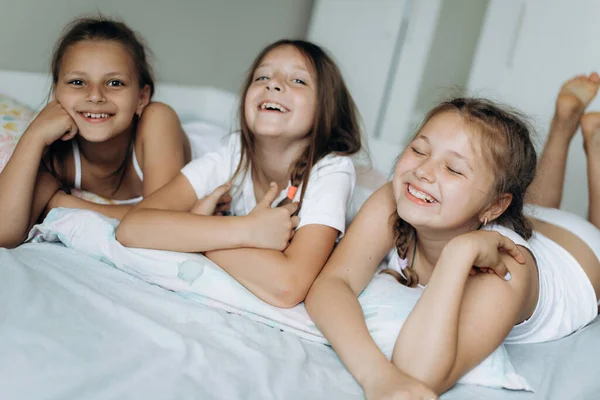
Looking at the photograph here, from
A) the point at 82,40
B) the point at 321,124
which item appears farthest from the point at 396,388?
the point at 82,40

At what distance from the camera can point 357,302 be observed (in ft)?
3.61

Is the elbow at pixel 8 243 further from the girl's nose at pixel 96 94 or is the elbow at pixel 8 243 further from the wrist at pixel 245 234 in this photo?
the wrist at pixel 245 234

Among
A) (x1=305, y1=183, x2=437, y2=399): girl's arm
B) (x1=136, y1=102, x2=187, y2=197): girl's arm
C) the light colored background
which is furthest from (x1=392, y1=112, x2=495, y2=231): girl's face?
the light colored background

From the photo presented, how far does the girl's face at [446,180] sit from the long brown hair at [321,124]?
0.99 feet

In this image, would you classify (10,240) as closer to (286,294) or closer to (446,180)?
(286,294)

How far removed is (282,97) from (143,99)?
0.41m

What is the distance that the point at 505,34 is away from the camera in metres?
2.62

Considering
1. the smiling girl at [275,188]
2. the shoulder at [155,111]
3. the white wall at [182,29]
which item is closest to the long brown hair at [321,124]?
the smiling girl at [275,188]

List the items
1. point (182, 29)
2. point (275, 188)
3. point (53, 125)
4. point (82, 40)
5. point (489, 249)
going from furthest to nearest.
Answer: point (182, 29), point (82, 40), point (53, 125), point (275, 188), point (489, 249)

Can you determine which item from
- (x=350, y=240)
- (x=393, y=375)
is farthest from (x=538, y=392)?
(x=350, y=240)

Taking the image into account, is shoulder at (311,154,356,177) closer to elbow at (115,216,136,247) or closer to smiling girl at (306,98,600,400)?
smiling girl at (306,98,600,400)

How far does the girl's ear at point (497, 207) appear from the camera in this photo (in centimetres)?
117

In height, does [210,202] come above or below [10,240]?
above

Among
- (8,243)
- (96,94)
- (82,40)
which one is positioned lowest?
(8,243)
